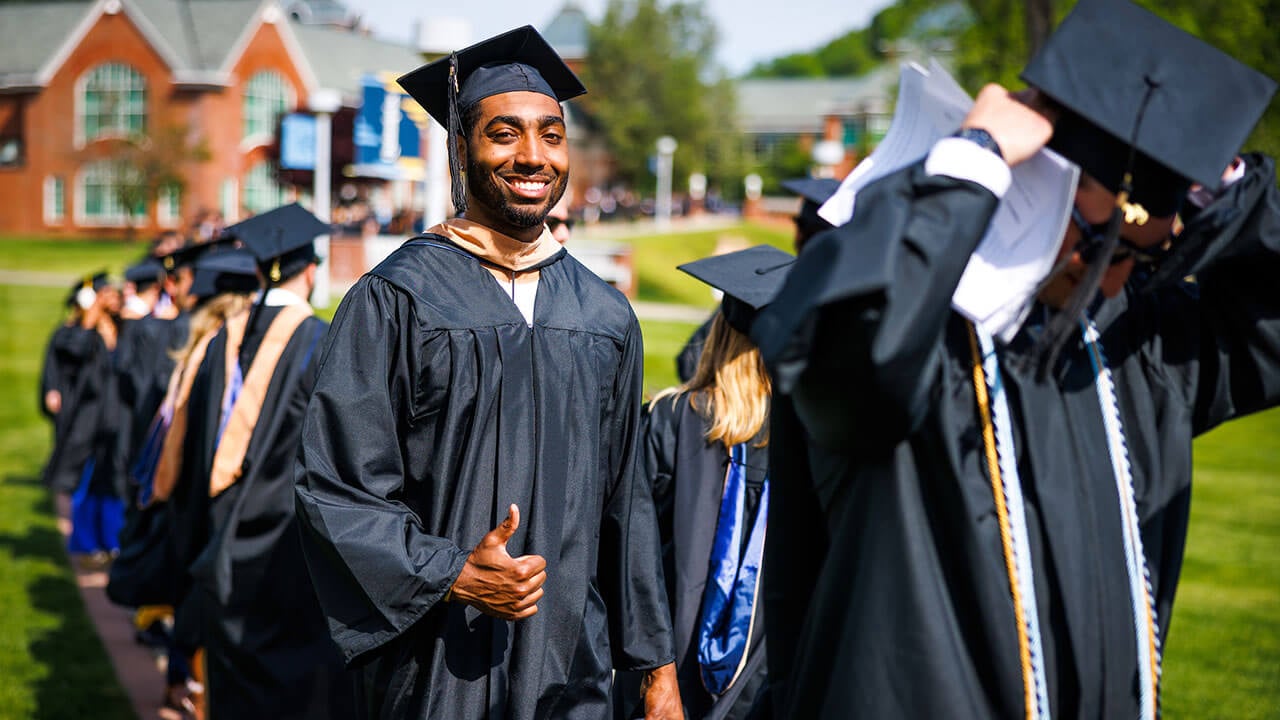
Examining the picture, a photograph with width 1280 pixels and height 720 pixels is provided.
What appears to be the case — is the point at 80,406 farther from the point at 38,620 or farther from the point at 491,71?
the point at 491,71

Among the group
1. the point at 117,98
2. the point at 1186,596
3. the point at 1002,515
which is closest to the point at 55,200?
the point at 117,98

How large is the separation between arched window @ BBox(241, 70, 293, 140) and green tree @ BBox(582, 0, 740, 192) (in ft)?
66.1

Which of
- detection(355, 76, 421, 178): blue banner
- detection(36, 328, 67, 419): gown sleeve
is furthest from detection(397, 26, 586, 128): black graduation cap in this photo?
detection(355, 76, 421, 178): blue banner

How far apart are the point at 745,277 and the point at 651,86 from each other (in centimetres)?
6436

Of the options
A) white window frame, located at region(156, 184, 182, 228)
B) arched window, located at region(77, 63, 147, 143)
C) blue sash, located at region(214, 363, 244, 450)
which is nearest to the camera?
blue sash, located at region(214, 363, 244, 450)

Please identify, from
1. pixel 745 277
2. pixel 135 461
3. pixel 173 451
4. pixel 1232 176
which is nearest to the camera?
pixel 1232 176

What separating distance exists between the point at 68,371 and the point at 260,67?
38342mm

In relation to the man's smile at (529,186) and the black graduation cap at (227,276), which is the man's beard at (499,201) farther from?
the black graduation cap at (227,276)

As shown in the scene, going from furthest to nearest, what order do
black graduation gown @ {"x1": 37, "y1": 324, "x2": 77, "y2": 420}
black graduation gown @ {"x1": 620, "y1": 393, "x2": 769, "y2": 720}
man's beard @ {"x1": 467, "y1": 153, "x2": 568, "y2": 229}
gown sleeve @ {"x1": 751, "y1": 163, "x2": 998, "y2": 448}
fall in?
black graduation gown @ {"x1": 37, "y1": 324, "x2": 77, "y2": 420} < black graduation gown @ {"x1": 620, "y1": 393, "x2": 769, "y2": 720} < man's beard @ {"x1": 467, "y1": 153, "x2": 568, "y2": 229} < gown sleeve @ {"x1": 751, "y1": 163, "x2": 998, "y2": 448}

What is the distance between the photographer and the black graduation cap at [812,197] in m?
5.09

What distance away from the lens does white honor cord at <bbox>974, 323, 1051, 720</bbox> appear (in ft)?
6.57

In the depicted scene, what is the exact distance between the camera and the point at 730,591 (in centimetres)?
370

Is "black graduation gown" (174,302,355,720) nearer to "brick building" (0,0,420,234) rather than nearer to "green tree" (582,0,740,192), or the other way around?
"brick building" (0,0,420,234)

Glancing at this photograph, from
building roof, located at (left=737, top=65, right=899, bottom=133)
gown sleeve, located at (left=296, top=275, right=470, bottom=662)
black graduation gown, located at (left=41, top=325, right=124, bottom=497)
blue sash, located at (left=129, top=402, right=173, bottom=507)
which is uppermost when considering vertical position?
building roof, located at (left=737, top=65, right=899, bottom=133)
